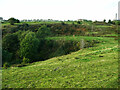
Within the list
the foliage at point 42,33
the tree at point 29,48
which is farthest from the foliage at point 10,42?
the tree at point 29,48

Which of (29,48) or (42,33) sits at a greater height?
(42,33)

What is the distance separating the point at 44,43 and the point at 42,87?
41.8 metres

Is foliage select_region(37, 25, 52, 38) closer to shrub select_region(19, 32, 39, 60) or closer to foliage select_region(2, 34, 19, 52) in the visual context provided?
shrub select_region(19, 32, 39, 60)

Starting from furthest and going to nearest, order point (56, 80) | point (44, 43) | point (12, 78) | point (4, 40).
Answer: point (44, 43), point (4, 40), point (12, 78), point (56, 80)

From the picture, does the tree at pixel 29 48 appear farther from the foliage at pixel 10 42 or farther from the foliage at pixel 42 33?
the foliage at pixel 10 42

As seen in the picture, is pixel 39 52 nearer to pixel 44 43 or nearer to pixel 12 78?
pixel 44 43

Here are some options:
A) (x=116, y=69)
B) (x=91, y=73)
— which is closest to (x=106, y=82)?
(x=91, y=73)

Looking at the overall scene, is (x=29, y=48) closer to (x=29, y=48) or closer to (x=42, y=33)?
A: (x=29, y=48)

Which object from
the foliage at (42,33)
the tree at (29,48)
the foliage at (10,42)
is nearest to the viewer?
the tree at (29,48)

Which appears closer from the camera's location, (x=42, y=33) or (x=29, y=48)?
(x=29, y=48)

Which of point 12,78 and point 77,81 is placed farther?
point 12,78

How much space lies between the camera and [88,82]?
39.2 feet

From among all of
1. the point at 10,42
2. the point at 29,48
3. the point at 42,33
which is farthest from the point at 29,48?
the point at 42,33

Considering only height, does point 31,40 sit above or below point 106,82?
above
